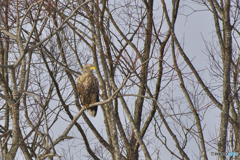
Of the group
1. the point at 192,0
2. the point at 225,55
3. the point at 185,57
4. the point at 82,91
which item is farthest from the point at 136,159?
the point at 192,0

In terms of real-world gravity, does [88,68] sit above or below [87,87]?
above

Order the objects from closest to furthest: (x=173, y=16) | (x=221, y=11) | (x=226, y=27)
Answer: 1. (x=226, y=27)
2. (x=221, y=11)
3. (x=173, y=16)

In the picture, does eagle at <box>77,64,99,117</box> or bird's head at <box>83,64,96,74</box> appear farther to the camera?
eagle at <box>77,64,99,117</box>

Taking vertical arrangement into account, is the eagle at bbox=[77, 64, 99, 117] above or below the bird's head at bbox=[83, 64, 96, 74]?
below

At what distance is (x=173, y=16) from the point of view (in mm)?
6355

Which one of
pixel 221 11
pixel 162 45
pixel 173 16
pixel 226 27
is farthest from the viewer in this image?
pixel 173 16

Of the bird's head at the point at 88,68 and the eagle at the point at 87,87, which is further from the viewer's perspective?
the eagle at the point at 87,87

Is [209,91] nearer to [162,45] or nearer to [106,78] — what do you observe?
[162,45]

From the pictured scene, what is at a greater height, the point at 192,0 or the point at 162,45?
the point at 192,0

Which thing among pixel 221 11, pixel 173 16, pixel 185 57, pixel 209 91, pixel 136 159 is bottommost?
pixel 136 159

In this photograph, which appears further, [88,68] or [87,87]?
[87,87]

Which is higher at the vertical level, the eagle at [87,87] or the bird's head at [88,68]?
the bird's head at [88,68]

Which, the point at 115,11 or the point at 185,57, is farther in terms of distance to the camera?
the point at 115,11

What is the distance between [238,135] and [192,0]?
3694mm
